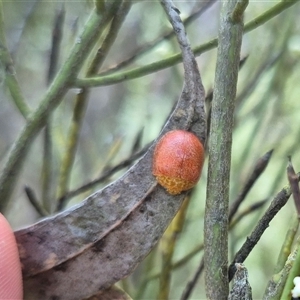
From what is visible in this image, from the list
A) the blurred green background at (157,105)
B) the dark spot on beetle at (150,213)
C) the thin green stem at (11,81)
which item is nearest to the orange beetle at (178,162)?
the dark spot on beetle at (150,213)

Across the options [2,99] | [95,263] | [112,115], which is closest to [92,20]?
[95,263]

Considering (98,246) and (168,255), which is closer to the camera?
(98,246)

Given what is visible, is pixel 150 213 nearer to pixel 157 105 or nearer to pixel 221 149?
pixel 221 149

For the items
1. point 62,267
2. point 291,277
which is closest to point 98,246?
point 62,267

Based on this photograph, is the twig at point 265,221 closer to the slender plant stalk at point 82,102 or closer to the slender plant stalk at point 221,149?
the slender plant stalk at point 221,149

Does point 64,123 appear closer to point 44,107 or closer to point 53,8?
point 53,8
